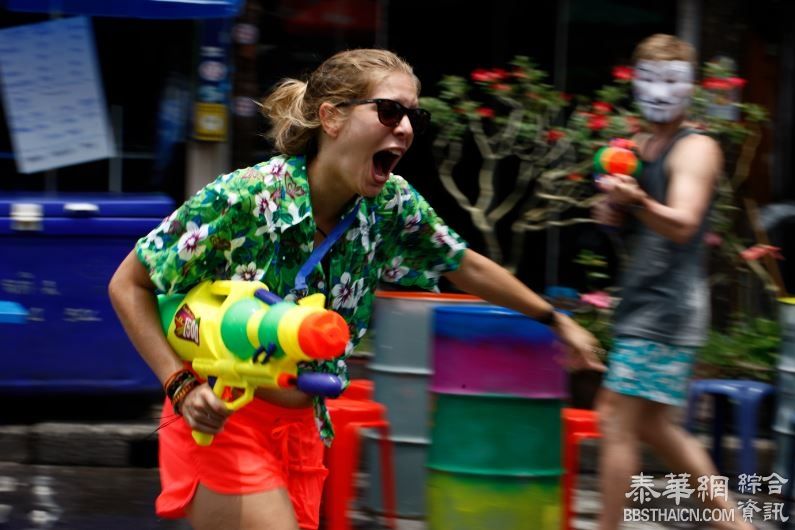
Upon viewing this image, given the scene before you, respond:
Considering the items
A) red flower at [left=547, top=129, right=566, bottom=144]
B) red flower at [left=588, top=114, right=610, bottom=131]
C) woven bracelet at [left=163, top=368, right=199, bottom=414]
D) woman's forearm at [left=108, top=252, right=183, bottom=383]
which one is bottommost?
woven bracelet at [left=163, top=368, right=199, bottom=414]

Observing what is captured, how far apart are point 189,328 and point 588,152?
5104 mm

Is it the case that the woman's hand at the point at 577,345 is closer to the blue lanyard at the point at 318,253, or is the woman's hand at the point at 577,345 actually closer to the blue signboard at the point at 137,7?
the blue lanyard at the point at 318,253

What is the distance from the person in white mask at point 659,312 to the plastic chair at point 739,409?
1.15m

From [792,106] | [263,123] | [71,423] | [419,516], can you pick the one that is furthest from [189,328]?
[792,106]

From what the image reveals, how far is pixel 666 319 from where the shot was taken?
4.83m

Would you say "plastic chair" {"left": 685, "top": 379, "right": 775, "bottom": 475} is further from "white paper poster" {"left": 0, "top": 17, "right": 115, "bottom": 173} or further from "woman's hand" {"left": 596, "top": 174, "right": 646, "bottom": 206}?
"white paper poster" {"left": 0, "top": 17, "right": 115, "bottom": 173}

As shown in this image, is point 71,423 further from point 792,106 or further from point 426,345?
point 792,106

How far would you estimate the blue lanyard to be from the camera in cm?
318

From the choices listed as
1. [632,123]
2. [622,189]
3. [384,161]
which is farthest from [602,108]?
[384,161]

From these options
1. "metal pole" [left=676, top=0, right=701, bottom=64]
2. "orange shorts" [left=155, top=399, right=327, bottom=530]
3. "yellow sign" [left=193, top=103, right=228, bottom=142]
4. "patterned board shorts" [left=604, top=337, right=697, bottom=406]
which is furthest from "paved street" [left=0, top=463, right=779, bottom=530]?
"metal pole" [left=676, top=0, right=701, bottom=64]

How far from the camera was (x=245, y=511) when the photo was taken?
311 cm

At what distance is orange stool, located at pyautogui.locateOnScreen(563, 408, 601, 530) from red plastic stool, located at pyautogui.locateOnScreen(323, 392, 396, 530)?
681 mm

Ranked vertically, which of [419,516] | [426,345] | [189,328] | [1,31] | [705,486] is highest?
[1,31]

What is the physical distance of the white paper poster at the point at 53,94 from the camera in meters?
7.43
